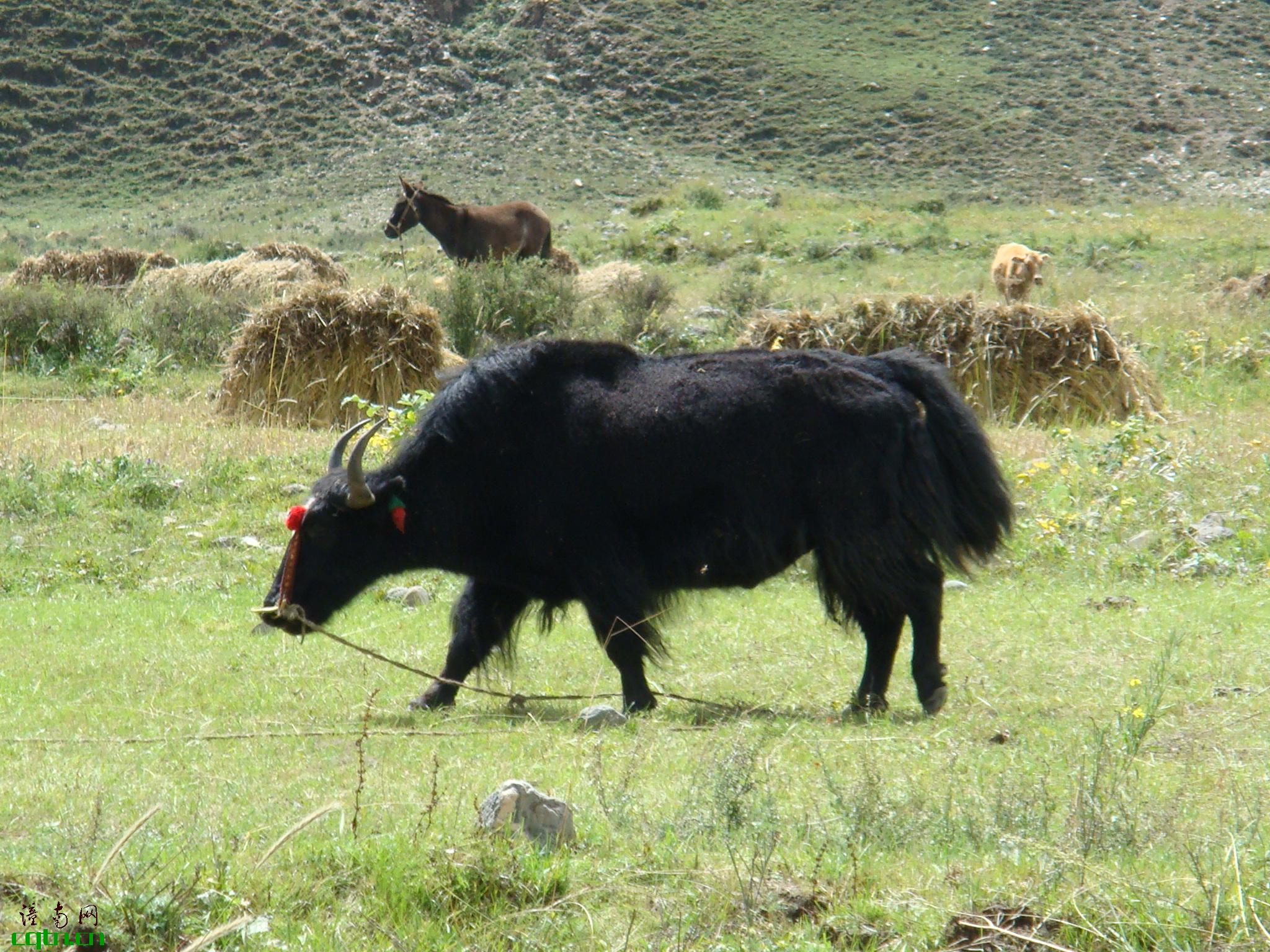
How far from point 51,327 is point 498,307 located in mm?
6542

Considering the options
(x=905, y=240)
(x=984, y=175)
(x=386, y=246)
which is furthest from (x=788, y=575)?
(x=984, y=175)

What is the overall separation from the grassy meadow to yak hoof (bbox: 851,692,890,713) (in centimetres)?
10

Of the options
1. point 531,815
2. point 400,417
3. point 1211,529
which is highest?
point 531,815

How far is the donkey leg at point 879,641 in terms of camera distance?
7.05 meters

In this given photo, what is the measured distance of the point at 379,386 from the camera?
16.6 m

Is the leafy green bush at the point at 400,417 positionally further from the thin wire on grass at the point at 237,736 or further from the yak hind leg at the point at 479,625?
the thin wire on grass at the point at 237,736

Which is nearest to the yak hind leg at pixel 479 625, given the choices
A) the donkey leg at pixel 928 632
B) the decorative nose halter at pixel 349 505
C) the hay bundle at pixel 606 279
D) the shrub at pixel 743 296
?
the decorative nose halter at pixel 349 505

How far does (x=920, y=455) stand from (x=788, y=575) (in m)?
3.90

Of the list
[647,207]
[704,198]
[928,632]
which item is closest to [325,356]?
[928,632]

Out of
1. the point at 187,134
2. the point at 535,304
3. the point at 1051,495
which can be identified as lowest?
the point at 187,134

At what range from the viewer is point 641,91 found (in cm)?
6228

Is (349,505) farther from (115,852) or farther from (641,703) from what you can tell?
(115,852)

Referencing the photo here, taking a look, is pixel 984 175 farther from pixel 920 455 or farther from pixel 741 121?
pixel 920 455

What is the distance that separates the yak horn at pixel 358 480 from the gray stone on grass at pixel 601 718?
159 cm
